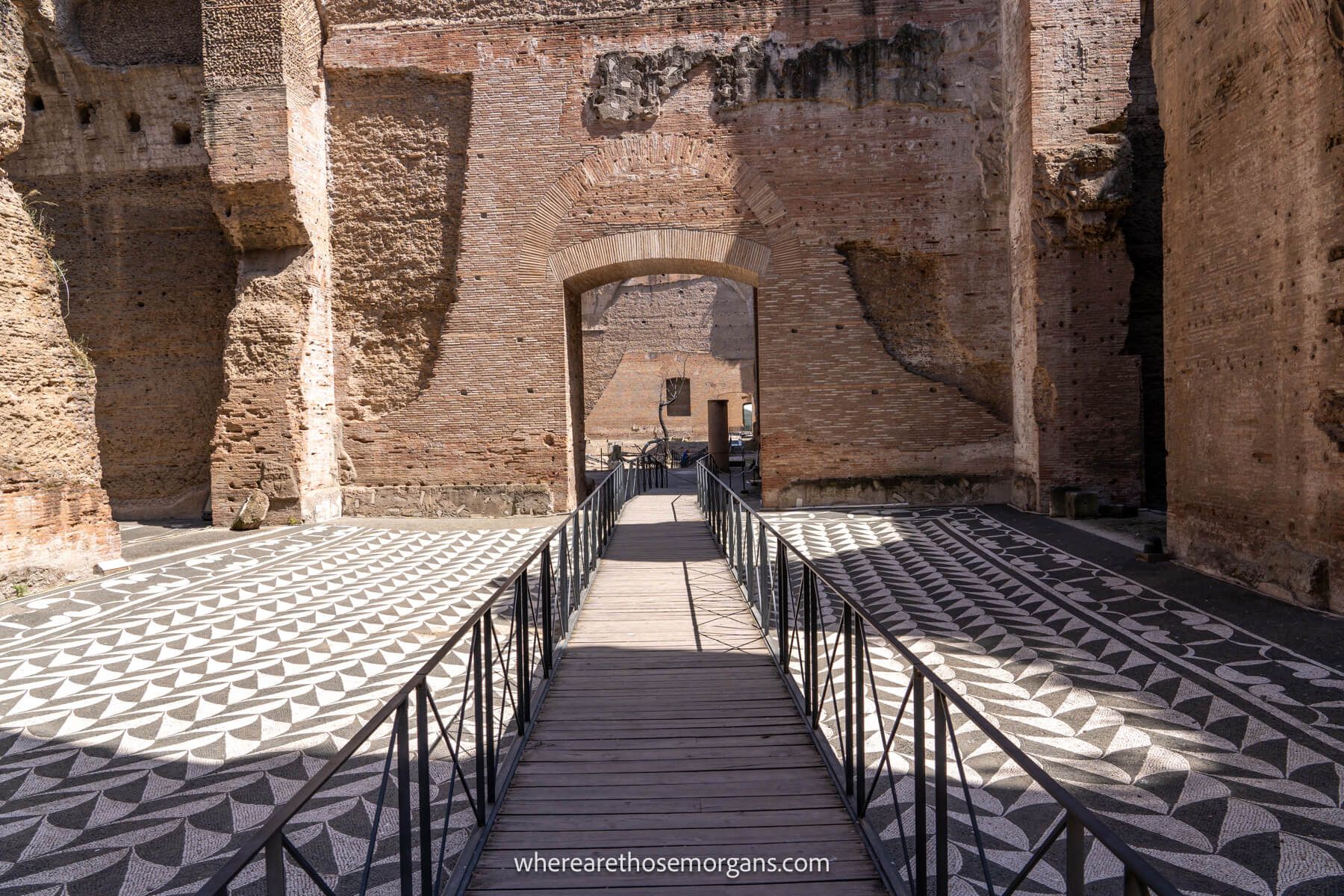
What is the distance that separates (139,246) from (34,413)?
513 cm

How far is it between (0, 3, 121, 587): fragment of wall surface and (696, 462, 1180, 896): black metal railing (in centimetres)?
571

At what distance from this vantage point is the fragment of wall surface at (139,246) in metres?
10.8

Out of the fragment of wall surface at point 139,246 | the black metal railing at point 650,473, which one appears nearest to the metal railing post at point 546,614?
the fragment of wall surface at point 139,246

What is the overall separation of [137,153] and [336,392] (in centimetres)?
414

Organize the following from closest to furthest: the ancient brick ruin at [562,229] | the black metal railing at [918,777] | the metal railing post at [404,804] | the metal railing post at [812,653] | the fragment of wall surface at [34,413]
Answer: the black metal railing at [918,777], the metal railing post at [404,804], the metal railing post at [812,653], the fragment of wall surface at [34,413], the ancient brick ruin at [562,229]

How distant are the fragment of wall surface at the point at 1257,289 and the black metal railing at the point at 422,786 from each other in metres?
4.43

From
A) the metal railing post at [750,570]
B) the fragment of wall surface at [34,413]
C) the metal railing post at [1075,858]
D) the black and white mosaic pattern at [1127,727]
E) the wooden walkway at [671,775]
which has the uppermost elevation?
the fragment of wall surface at [34,413]

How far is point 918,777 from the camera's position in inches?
83.7

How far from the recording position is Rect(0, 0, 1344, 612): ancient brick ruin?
359 inches

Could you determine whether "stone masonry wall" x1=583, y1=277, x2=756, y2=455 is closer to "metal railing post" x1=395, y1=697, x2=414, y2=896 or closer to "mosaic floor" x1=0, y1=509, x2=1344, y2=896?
"mosaic floor" x1=0, y1=509, x2=1344, y2=896

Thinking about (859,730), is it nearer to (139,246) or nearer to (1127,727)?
(1127,727)

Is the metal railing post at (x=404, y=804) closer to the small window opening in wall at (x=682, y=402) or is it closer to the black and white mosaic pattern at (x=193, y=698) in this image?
the black and white mosaic pattern at (x=193, y=698)

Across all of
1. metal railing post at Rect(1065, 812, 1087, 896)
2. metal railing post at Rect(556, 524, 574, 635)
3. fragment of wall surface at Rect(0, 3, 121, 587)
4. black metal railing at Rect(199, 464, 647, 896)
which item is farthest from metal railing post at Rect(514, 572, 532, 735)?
fragment of wall surface at Rect(0, 3, 121, 587)

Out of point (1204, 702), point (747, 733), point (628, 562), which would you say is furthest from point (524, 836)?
point (628, 562)
